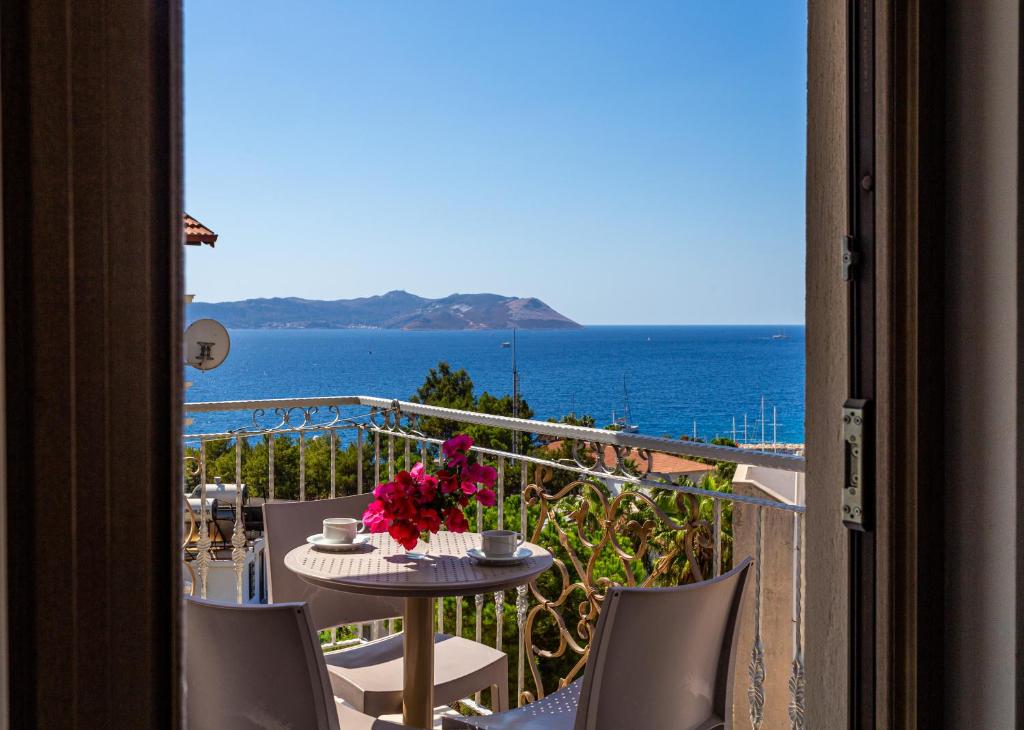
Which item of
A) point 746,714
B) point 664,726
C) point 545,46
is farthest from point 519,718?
point 545,46

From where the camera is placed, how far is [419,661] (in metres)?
2.34

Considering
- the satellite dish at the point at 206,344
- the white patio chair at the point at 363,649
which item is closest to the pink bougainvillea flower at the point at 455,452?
the white patio chair at the point at 363,649

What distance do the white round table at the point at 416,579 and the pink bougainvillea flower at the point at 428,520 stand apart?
10 centimetres

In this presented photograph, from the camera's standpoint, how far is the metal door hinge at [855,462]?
1.07m

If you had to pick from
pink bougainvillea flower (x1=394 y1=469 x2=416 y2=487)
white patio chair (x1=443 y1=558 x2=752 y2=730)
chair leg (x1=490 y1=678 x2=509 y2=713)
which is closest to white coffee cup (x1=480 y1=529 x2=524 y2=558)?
pink bougainvillea flower (x1=394 y1=469 x2=416 y2=487)

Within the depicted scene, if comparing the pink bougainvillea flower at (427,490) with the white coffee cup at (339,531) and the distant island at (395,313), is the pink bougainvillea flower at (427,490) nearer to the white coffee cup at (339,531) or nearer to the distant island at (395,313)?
the white coffee cup at (339,531)

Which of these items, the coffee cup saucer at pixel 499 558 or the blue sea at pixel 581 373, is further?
Answer: the blue sea at pixel 581 373

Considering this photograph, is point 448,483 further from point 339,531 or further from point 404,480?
point 339,531

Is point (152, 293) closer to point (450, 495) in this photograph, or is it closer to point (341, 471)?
point (450, 495)

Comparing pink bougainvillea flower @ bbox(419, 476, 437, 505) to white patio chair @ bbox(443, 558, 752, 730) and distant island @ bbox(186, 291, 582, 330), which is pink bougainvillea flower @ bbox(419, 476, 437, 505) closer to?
white patio chair @ bbox(443, 558, 752, 730)

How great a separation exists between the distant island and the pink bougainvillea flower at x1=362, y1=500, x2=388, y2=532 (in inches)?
1556

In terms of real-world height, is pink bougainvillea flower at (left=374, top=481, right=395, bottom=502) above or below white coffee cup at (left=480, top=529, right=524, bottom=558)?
above

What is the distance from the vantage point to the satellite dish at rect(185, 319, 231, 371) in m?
4.37

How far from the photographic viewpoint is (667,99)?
38.9 meters
